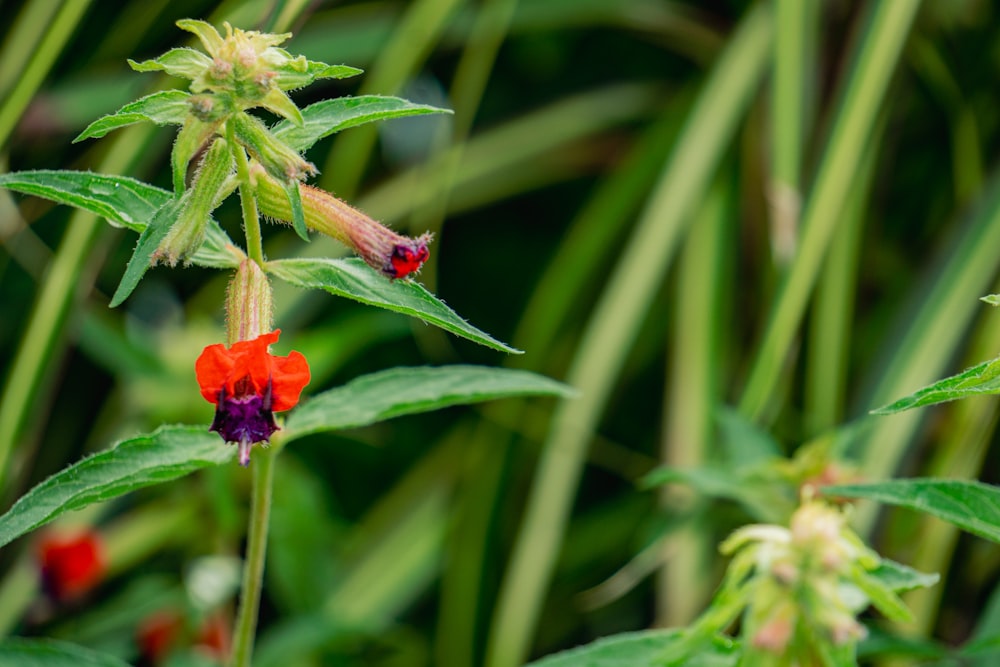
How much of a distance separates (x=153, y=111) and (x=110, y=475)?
164mm

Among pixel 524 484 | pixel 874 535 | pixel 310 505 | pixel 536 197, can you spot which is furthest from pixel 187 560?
pixel 536 197

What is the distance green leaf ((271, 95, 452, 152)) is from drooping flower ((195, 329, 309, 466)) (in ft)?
0.32

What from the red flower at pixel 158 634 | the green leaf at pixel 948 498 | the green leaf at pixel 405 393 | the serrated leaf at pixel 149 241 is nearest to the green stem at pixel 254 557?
the green leaf at pixel 405 393

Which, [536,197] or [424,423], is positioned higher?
[536,197]

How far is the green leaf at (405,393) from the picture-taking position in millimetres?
550

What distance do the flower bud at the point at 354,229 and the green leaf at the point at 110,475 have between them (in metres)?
0.12

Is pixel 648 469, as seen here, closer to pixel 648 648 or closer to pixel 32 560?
pixel 32 560

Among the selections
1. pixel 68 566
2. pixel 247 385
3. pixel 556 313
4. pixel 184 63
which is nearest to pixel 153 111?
pixel 184 63

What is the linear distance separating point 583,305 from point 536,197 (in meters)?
0.33

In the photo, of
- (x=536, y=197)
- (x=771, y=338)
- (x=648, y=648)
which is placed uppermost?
(x=536, y=197)

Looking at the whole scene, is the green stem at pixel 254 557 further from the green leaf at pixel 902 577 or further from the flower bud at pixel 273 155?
the green leaf at pixel 902 577

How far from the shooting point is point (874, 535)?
0.98 metres

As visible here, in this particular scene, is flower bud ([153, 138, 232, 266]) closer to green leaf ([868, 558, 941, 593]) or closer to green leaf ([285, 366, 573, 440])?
green leaf ([285, 366, 573, 440])

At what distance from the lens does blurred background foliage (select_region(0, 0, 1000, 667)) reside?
1.00m
